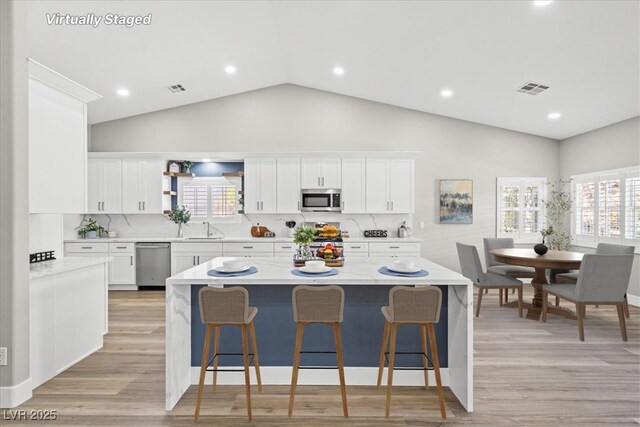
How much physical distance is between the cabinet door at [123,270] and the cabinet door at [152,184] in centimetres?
86

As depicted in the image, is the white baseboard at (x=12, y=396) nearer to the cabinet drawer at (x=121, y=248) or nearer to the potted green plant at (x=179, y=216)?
the cabinet drawer at (x=121, y=248)

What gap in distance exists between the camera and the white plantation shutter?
21.1 ft

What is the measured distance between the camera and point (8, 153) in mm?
2449

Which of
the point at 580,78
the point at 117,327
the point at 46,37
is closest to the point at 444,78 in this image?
the point at 580,78

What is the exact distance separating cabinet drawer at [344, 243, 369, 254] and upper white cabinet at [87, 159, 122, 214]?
4056mm

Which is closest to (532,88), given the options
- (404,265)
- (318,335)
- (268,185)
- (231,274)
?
(404,265)

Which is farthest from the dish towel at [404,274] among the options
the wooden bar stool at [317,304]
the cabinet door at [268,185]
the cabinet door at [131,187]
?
the cabinet door at [131,187]

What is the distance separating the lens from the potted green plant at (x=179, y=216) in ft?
20.1

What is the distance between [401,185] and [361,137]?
1213 mm

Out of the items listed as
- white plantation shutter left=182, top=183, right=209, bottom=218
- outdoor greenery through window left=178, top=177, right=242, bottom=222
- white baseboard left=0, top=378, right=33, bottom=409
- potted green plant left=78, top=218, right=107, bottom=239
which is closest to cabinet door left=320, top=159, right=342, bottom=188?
outdoor greenery through window left=178, top=177, right=242, bottom=222

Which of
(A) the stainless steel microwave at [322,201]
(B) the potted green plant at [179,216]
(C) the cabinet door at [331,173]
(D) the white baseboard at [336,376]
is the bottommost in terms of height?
(D) the white baseboard at [336,376]

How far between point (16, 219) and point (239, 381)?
2020mm

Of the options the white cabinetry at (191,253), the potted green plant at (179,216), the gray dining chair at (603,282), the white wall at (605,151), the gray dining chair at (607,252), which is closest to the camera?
the gray dining chair at (603,282)

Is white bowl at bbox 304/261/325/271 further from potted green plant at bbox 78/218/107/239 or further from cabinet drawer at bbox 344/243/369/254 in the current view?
potted green plant at bbox 78/218/107/239
